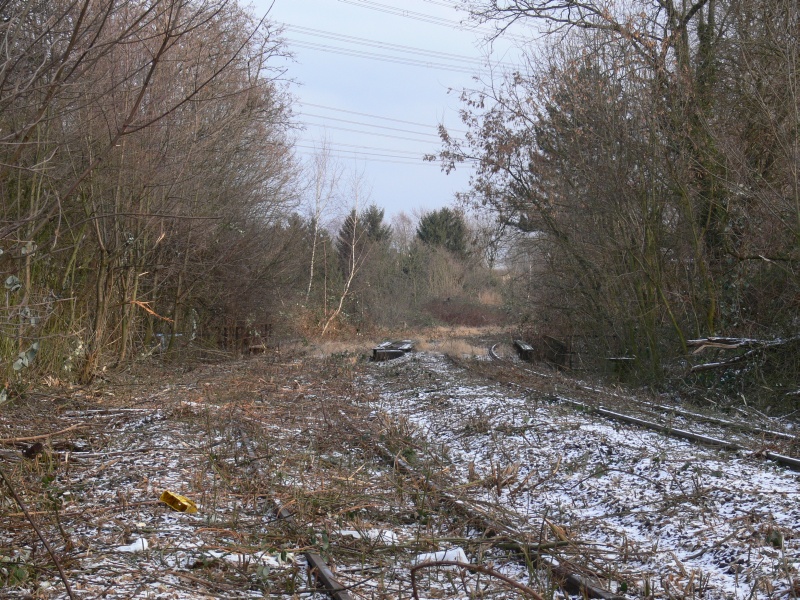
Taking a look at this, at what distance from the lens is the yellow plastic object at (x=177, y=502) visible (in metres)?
5.73

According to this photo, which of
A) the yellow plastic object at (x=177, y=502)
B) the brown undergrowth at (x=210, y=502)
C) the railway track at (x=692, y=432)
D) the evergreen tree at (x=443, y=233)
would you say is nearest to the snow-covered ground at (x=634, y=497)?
the railway track at (x=692, y=432)

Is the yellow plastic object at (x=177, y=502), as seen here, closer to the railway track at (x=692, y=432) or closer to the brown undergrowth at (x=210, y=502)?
the brown undergrowth at (x=210, y=502)

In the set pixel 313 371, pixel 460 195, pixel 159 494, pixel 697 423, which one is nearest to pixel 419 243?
pixel 460 195

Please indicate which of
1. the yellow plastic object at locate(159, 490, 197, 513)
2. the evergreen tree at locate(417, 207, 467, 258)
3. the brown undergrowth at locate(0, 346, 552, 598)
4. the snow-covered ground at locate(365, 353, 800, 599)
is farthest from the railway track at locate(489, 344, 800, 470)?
the evergreen tree at locate(417, 207, 467, 258)

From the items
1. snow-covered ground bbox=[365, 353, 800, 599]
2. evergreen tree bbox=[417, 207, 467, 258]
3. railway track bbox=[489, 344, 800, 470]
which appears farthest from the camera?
evergreen tree bbox=[417, 207, 467, 258]

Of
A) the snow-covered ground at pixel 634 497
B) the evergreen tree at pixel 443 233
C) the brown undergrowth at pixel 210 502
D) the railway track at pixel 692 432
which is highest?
the evergreen tree at pixel 443 233

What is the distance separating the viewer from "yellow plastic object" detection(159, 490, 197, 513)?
18.8 feet

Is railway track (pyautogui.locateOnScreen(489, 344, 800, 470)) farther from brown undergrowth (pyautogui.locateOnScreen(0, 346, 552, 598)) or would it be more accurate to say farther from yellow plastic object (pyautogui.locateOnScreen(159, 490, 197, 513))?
yellow plastic object (pyautogui.locateOnScreen(159, 490, 197, 513))

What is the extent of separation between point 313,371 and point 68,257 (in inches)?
261

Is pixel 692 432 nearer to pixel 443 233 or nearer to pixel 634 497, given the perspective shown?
pixel 634 497

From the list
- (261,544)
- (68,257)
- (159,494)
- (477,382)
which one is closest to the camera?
(261,544)

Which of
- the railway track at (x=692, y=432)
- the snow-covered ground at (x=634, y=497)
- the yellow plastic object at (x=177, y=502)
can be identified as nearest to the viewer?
the snow-covered ground at (x=634, y=497)

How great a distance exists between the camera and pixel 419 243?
208ft

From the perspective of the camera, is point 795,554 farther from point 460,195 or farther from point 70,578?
point 460,195
